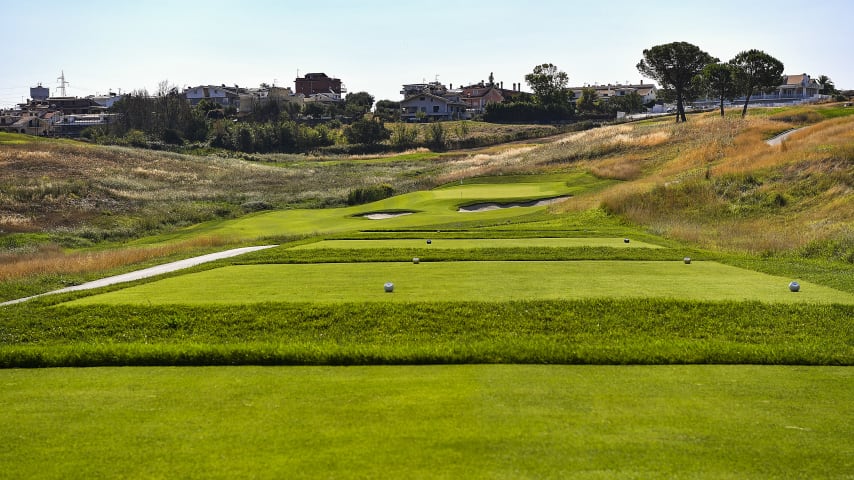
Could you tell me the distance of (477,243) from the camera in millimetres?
27344

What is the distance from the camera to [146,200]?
51.6 meters

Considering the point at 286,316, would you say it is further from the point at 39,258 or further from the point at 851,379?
the point at 39,258

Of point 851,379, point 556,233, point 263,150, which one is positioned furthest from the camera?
point 263,150

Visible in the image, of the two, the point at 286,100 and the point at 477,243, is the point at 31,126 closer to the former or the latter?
the point at 286,100

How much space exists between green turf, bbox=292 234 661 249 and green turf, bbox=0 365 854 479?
49.2 feet

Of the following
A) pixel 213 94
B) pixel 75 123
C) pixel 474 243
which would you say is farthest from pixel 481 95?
pixel 474 243

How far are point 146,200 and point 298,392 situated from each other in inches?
1798

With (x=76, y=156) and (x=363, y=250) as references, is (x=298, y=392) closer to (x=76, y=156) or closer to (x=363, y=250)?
(x=363, y=250)

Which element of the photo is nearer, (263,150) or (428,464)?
(428,464)

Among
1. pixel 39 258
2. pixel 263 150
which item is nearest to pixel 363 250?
pixel 39 258

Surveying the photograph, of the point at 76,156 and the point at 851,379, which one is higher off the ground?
the point at 76,156

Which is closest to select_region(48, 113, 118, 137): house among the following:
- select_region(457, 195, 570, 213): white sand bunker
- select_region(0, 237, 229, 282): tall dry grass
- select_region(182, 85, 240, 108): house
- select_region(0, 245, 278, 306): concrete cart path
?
select_region(182, 85, 240, 108): house

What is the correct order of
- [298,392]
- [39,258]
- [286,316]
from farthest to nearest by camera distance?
[39,258] < [286,316] < [298,392]

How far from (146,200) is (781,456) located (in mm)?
49590
